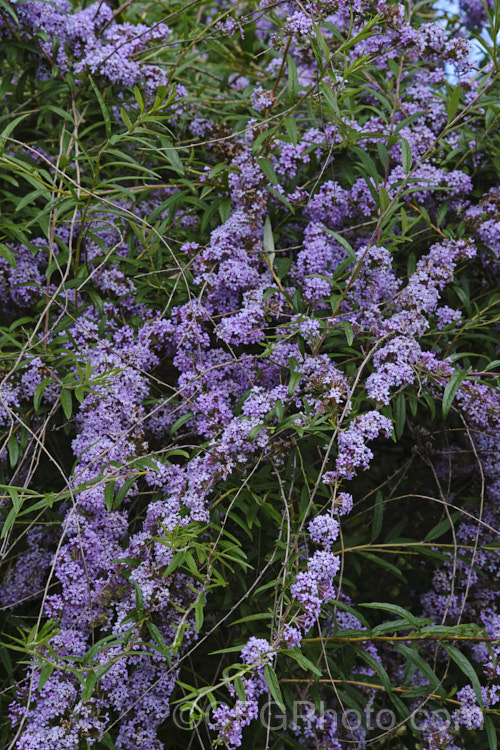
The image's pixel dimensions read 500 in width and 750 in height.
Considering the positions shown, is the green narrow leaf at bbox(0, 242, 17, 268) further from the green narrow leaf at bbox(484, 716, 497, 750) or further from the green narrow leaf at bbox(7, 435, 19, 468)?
the green narrow leaf at bbox(484, 716, 497, 750)

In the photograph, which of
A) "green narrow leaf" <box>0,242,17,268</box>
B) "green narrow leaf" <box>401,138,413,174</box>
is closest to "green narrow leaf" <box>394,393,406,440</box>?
"green narrow leaf" <box>401,138,413,174</box>

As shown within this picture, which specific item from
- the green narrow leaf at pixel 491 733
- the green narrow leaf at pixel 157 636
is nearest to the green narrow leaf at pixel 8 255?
the green narrow leaf at pixel 157 636

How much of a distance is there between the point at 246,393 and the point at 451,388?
689mm

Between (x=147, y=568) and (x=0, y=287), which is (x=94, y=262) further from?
(x=147, y=568)

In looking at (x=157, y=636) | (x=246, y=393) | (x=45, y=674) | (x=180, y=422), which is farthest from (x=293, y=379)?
(x=45, y=674)

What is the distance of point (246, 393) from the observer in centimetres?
238

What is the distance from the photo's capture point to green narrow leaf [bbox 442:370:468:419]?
89.5 inches

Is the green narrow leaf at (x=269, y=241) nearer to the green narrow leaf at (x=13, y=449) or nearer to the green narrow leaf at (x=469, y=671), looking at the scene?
the green narrow leaf at (x=13, y=449)

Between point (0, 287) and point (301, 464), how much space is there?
1362 millimetres

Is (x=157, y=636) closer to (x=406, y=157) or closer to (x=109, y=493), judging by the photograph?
(x=109, y=493)

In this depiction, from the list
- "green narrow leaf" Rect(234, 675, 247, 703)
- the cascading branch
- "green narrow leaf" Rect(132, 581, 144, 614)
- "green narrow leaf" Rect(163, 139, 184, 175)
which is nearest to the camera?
"green narrow leaf" Rect(234, 675, 247, 703)

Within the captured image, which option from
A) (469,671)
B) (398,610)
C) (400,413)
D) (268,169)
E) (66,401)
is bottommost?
(469,671)

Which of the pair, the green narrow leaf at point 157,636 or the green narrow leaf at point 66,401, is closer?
the green narrow leaf at point 157,636

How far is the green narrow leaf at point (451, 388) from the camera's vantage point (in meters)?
2.27
